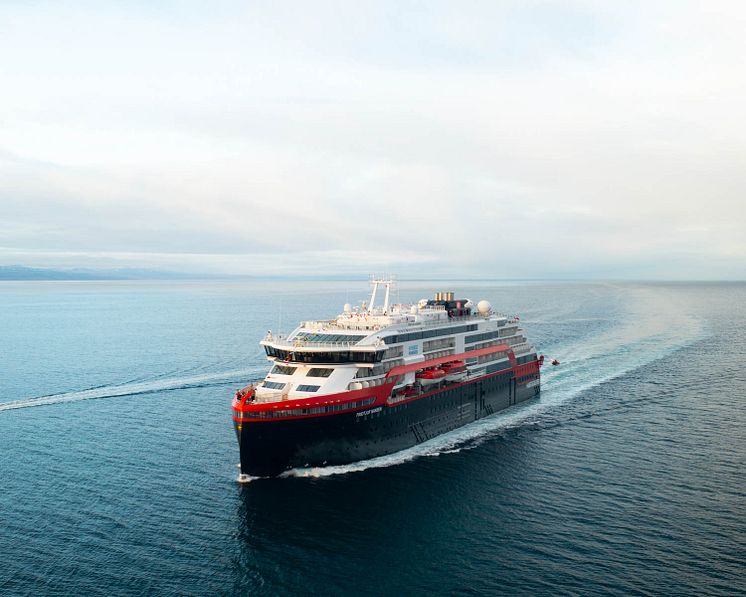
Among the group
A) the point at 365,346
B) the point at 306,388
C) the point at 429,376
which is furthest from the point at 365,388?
the point at 429,376

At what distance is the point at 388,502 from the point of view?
46188 mm

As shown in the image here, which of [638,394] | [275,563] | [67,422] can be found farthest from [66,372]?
[638,394]

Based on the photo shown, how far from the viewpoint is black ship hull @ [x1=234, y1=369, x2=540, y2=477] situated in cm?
4931

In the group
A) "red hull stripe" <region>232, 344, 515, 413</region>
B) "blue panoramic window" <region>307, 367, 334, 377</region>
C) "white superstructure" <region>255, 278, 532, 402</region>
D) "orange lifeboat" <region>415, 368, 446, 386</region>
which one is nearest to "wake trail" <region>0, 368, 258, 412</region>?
"white superstructure" <region>255, 278, 532, 402</region>

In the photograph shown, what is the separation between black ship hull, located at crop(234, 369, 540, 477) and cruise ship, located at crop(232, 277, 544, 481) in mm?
89

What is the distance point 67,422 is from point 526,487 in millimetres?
51660

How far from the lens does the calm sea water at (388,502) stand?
35.5 m

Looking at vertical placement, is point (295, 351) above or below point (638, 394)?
above

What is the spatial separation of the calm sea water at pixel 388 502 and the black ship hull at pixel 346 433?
4.63 feet

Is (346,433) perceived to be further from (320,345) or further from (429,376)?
(429,376)

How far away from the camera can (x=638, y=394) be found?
7994 centimetres

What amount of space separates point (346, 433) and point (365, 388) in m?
4.57

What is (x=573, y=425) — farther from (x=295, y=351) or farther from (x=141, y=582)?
(x=141, y=582)

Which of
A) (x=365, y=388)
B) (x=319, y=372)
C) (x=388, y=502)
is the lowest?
(x=388, y=502)
